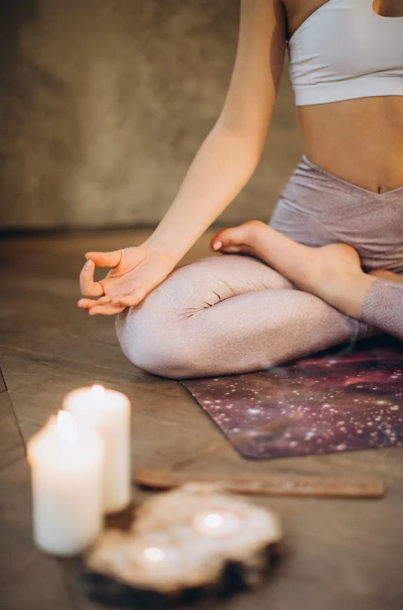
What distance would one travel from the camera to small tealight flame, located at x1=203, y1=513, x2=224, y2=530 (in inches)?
33.6

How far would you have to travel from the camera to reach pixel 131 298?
127 centimetres

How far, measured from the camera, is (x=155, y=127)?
12.3 ft

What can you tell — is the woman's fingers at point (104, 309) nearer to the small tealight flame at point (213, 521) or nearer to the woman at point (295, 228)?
the woman at point (295, 228)

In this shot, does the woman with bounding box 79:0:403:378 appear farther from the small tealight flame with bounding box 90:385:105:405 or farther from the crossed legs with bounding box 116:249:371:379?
the small tealight flame with bounding box 90:385:105:405

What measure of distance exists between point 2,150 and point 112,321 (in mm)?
1845

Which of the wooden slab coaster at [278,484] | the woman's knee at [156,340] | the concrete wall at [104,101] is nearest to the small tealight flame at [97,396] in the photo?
the wooden slab coaster at [278,484]

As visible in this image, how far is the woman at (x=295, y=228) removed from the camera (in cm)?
135

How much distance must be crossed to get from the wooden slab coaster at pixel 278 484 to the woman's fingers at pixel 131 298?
0.36m

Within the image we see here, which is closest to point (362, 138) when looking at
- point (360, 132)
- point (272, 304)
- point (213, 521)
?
point (360, 132)

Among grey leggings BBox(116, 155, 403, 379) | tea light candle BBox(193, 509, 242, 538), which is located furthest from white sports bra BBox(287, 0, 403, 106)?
tea light candle BBox(193, 509, 242, 538)

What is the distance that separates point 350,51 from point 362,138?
0.58 ft

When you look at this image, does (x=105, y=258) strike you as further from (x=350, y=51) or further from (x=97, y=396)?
(x=350, y=51)

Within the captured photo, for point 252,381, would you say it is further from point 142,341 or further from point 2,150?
point 2,150

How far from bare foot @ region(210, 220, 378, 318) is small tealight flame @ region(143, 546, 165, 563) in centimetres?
78
